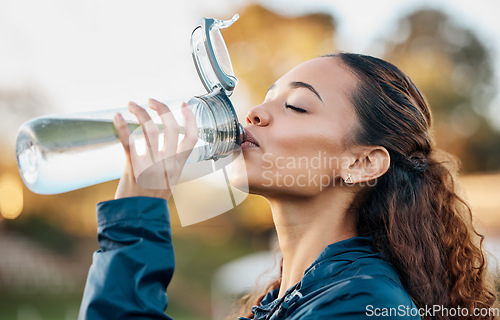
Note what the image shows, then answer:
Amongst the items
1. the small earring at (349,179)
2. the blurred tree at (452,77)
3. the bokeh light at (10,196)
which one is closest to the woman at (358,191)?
the small earring at (349,179)

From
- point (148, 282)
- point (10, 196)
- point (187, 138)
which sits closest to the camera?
point (148, 282)

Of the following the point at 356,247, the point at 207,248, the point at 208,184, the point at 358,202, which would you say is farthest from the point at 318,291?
the point at 207,248

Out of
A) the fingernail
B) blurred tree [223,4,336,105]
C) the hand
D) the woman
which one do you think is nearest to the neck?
the woman

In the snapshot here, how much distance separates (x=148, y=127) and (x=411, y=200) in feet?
2.66

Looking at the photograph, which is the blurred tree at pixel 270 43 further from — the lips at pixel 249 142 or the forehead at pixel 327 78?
the lips at pixel 249 142

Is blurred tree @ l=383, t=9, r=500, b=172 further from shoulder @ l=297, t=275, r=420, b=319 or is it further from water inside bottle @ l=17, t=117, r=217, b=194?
water inside bottle @ l=17, t=117, r=217, b=194

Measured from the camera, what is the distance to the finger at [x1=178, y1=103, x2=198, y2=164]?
118cm

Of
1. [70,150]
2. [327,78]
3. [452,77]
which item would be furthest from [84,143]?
[452,77]

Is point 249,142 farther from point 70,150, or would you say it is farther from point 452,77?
point 452,77

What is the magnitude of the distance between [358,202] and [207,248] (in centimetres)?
909

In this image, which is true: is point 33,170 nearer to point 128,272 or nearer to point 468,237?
point 128,272

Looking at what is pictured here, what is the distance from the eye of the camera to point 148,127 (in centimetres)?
112

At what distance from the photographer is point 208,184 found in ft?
5.48

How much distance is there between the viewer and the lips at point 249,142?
1.42 m
